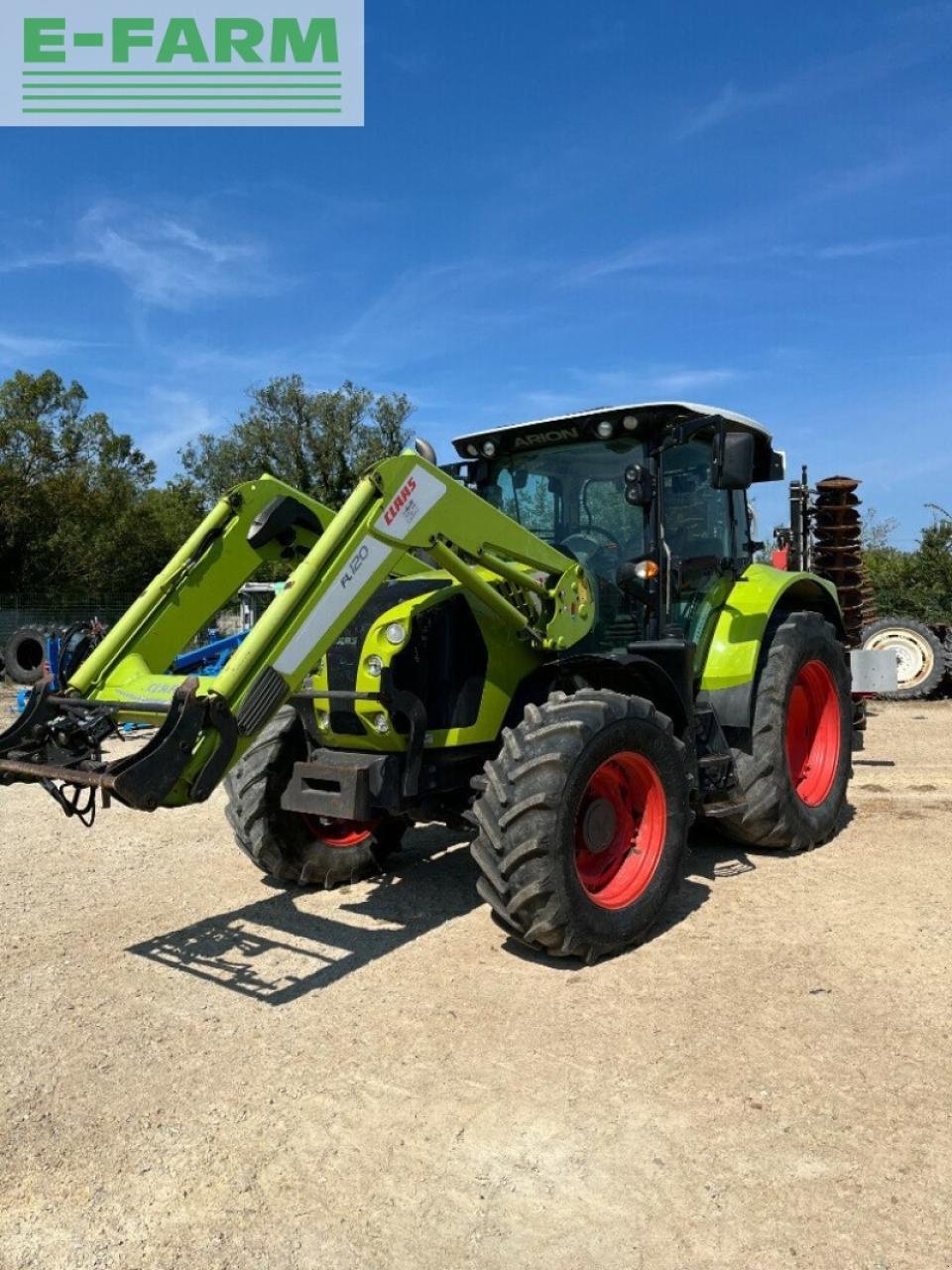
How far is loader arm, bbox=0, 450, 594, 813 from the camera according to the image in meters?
3.90

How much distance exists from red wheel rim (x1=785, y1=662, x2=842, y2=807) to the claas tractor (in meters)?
0.08

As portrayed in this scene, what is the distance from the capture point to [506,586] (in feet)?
17.1

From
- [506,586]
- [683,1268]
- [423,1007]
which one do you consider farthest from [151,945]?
[683,1268]

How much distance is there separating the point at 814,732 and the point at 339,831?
342 cm

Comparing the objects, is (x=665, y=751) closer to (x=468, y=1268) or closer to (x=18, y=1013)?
(x=468, y=1268)

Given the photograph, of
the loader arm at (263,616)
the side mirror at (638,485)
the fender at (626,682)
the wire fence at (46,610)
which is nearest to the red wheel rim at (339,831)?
the fender at (626,682)

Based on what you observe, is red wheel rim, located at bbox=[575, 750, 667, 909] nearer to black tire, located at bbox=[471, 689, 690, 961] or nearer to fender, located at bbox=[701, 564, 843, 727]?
black tire, located at bbox=[471, 689, 690, 961]

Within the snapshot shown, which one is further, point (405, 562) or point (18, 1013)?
point (405, 562)

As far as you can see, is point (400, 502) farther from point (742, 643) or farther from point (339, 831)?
point (742, 643)

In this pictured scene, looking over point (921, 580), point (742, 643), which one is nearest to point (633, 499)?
point (742, 643)

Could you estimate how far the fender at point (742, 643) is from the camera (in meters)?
5.88

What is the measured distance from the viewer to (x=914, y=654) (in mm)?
15000

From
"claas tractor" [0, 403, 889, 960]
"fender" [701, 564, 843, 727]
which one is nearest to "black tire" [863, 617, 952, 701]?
"claas tractor" [0, 403, 889, 960]

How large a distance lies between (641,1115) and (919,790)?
5.83m
